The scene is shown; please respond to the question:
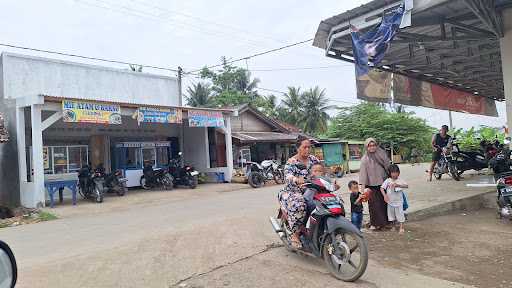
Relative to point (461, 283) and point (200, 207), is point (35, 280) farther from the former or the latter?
point (200, 207)

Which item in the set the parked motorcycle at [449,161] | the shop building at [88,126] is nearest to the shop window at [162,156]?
the shop building at [88,126]

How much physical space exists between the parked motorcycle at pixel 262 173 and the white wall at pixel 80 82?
6836mm

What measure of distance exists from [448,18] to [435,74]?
17.7 ft

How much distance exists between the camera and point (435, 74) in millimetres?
13562

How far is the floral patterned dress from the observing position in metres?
4.79

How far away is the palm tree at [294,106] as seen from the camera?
42750mm

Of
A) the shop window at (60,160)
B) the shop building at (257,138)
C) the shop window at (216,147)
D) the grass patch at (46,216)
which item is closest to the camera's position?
the grass patch at (46,216)

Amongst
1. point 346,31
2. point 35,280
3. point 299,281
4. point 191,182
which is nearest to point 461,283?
point 299,281

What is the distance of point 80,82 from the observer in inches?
728

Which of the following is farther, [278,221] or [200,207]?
[200,207]

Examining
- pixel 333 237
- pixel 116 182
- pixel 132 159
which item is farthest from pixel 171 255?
pixel 132 159

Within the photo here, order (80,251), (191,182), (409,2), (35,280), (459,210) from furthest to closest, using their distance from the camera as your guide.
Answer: (191,182) < (459,210) < (409,2) < (80,251) < (35,280)

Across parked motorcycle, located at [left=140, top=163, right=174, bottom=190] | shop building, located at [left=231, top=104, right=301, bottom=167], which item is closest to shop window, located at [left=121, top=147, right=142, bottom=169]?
parked motorcycle, located at [left=140, top=163, right=174, bottom=190]

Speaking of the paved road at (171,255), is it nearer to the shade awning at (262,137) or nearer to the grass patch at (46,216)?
the grass patch at (46,216)
